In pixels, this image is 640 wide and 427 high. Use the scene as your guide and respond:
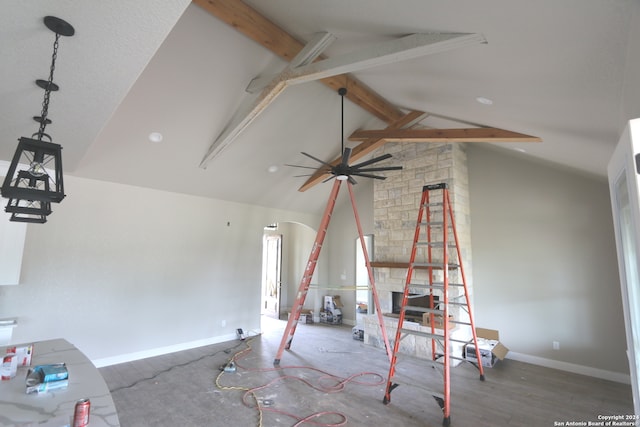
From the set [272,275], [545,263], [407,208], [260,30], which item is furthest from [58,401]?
[272,275]

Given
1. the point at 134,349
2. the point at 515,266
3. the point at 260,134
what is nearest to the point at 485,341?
the point at 515,266

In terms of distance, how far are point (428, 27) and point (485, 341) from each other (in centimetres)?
481

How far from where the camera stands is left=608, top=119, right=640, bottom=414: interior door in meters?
1.15

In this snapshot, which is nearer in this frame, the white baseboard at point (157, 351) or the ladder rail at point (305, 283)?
the white baseboard at point (157, 351)

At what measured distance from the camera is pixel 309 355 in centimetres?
516

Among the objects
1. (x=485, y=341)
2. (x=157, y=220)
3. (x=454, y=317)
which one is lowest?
(x=485, y=341)

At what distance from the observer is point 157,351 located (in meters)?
5.05

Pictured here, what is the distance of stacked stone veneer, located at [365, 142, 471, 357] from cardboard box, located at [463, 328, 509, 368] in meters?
0.31

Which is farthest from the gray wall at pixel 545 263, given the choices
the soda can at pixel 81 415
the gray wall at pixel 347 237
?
the soda can at pixel 81 415

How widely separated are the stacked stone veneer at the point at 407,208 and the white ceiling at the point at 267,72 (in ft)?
2.53

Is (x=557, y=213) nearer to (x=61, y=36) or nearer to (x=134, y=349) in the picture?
(x=61, y=36)

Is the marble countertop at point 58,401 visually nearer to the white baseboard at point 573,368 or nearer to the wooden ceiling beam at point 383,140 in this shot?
the wooden ceiling beam at point 383,140

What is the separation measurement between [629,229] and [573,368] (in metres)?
4.25

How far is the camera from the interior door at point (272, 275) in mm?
8664
